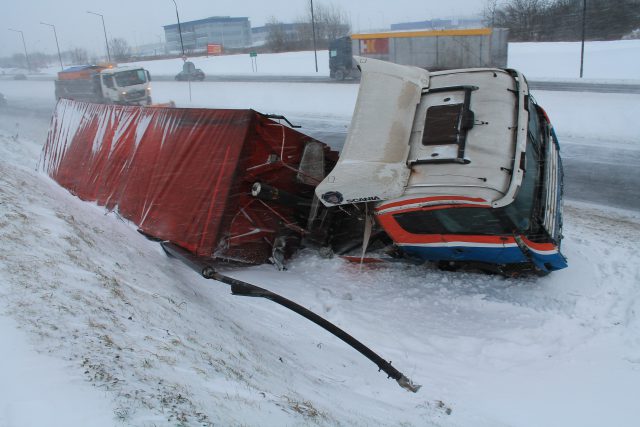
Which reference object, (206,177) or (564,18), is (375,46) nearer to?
(564,18)

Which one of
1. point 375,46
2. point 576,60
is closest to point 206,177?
point 375,46

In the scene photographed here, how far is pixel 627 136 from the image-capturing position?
1341 cm

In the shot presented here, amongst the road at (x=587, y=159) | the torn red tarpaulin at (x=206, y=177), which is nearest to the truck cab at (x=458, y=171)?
the torn red tarpaulin at (x=206, y=177)

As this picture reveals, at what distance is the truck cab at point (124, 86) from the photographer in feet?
77.8

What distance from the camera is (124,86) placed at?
78.3 feet

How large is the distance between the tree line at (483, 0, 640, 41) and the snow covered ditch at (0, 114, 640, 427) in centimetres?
3802

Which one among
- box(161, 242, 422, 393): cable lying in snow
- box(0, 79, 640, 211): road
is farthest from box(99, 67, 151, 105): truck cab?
box(161, 242, 422, 393): cable lying in snow

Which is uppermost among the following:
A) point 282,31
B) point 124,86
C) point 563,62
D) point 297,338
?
point 282,31

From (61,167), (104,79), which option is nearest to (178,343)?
(61,167)

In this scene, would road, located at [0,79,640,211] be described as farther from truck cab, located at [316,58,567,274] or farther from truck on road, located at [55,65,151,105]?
truck cab, located at [316,58,567,274]

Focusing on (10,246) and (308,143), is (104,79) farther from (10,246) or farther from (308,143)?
(10,246)

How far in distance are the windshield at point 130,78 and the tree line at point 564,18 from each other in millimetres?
29866

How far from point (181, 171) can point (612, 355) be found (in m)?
5.78

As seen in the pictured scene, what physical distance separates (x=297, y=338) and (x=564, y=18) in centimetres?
4362
